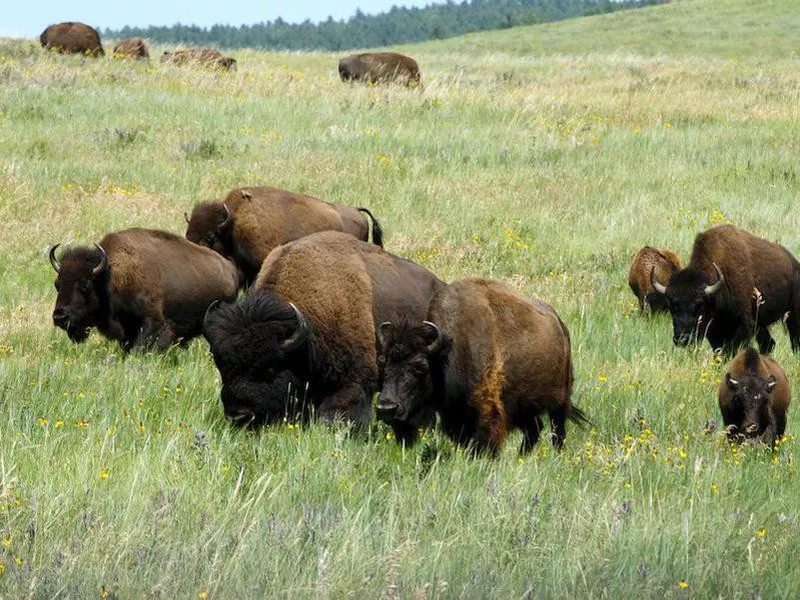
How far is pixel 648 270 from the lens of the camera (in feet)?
39.9

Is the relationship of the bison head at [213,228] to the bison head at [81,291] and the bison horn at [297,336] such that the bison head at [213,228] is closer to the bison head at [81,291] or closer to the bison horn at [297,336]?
the bison head at [81,291]

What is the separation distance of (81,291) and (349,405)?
287 centimetres

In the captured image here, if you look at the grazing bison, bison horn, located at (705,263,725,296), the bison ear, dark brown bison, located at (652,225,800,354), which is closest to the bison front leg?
the bison ear

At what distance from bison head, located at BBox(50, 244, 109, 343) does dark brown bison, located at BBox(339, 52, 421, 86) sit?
2414 cm

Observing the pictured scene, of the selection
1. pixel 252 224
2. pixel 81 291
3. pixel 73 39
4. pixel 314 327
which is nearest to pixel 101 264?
pixel 81 291

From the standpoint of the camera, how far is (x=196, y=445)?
240 inches

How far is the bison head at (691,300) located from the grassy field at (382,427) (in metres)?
0.30

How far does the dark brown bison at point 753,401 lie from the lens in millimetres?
7750

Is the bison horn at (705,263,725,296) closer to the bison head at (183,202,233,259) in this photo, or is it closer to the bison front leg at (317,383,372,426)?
the bison front leg at (317,383,372,426)

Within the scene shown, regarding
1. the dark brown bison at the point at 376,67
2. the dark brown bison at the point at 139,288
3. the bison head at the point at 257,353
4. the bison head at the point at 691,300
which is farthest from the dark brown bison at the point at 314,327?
the dark brown bison at the point at 376,67

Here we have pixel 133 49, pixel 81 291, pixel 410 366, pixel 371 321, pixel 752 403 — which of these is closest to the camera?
pixel 410 366

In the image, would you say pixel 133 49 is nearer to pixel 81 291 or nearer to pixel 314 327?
pixel 81 291

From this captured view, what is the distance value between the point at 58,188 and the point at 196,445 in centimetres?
1014

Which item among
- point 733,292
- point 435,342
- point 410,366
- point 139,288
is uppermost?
point 435,342
